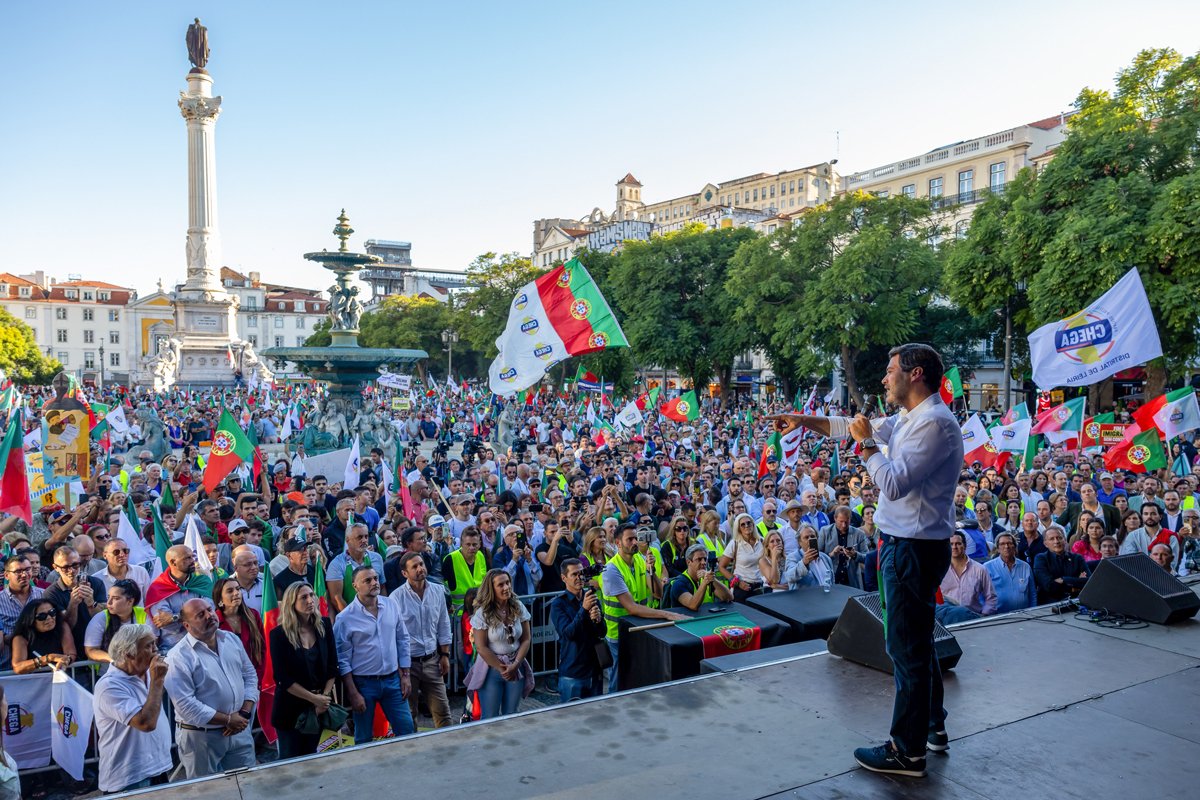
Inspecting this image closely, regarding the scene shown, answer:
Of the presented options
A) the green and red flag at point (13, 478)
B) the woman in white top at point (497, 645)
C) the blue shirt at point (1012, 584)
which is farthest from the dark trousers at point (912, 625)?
the green and red flag at point (13, 478)

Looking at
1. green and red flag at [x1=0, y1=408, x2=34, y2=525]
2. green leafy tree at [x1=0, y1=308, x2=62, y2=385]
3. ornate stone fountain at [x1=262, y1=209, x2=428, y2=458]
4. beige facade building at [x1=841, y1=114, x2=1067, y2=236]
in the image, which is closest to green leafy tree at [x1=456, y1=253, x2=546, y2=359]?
beige facade building at [x1=841, y1=114, x2=1067, y2=236]

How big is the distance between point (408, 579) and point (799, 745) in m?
3.68

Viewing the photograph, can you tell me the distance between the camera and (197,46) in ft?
Answer: 208

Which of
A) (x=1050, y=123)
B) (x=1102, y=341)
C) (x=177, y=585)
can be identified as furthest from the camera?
(x=1050, y=123)

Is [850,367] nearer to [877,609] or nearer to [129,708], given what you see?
[877,609]

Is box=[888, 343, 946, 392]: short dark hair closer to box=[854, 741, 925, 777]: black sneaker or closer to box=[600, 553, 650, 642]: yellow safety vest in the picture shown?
box=[854, 741, 925, 777]: black sneaker

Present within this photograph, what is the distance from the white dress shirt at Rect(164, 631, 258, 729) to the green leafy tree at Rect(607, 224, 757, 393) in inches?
1447

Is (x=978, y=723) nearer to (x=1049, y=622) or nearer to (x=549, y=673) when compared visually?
(x=1049, y=622)

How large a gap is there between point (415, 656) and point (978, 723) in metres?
4.08

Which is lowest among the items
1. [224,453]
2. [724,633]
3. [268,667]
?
[268,667]

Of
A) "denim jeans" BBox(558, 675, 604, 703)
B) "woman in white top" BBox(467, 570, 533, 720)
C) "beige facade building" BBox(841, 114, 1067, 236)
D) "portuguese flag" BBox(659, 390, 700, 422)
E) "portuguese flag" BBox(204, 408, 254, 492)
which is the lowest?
"denim jeans" BBox(558, 675, 604, 703)

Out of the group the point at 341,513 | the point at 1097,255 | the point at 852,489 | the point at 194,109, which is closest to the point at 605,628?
the point at 341,513

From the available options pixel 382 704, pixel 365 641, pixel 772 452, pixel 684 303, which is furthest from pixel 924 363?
pixel 684 303

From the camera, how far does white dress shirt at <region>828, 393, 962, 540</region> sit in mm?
3451
